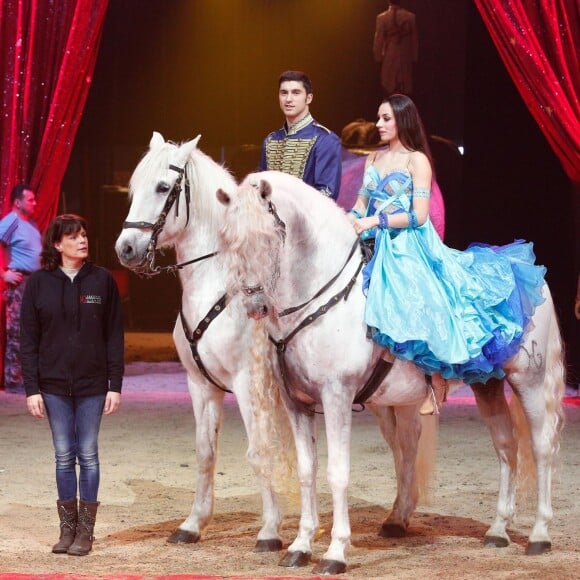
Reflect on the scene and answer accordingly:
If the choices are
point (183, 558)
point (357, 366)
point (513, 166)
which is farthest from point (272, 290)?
point (513, 166)

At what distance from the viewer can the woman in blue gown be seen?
392cm

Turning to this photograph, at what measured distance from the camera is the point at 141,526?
4703mm

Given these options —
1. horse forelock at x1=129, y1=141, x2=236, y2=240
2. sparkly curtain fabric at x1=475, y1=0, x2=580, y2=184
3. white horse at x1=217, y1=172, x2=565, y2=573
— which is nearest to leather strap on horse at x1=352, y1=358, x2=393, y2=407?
white horse at x1=217, y1=172, x2=565, y2=573

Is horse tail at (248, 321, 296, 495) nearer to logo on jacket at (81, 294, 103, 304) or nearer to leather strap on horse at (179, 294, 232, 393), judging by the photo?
leather strap on horse at (179, 294, 232, 393)

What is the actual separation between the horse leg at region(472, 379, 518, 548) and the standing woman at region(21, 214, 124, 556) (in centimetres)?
156

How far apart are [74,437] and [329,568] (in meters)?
1.13

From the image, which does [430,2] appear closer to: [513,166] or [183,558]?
[513,166]

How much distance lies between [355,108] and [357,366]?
535 cm

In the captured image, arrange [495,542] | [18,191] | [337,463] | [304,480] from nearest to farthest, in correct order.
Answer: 1. [337,463]
2. [304,480]
3. [495,542]
4. [18,191]

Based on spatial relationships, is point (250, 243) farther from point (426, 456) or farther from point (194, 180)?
point (426, 456)

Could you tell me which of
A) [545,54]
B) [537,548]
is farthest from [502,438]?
[545,54]

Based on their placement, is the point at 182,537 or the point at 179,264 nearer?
the point at 179,264

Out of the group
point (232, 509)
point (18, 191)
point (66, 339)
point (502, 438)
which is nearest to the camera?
point (66, 339)

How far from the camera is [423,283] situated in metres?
4.00
